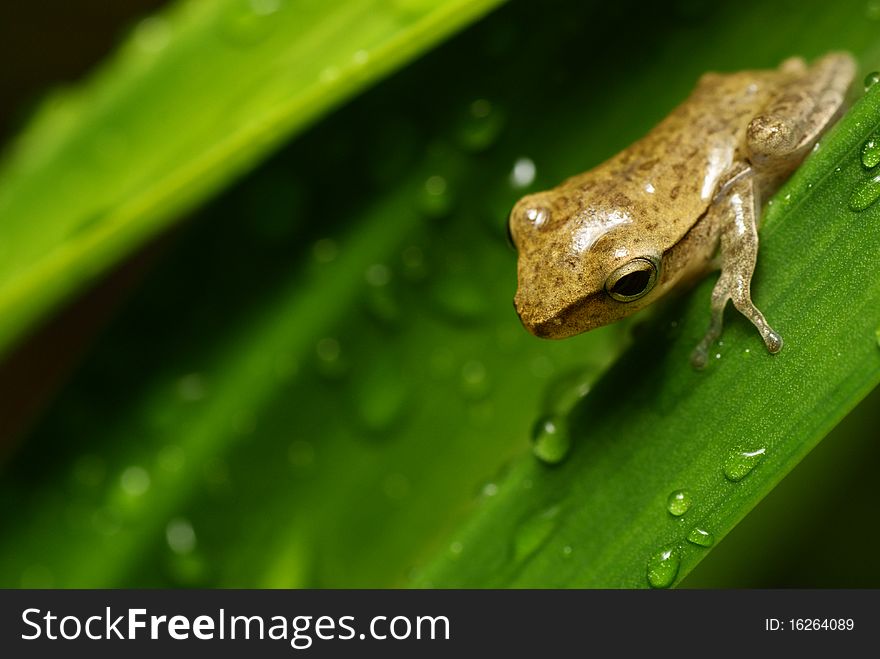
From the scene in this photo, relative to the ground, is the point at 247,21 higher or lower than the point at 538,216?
higher

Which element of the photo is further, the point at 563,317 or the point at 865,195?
the point at 563,317

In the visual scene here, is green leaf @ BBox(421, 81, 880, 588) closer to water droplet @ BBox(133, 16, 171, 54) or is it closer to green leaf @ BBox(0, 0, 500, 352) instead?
green leaf @ BBox(0, 0, 500, 352)

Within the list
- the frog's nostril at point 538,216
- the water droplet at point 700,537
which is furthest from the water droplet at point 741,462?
the frog's nostril at point 538,216

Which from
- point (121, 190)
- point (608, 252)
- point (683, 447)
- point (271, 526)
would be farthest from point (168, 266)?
point (683, 447)

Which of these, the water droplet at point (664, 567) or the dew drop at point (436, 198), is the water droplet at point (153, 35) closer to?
the dew drop at point (436, 198)

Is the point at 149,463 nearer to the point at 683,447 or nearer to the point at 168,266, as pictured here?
the point at 168,266

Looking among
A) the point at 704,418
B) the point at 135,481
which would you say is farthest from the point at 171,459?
the point at 704,418

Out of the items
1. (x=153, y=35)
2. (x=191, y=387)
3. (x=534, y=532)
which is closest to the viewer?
(x=534, y=532)

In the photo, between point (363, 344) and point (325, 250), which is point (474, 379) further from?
point (325, 250)
